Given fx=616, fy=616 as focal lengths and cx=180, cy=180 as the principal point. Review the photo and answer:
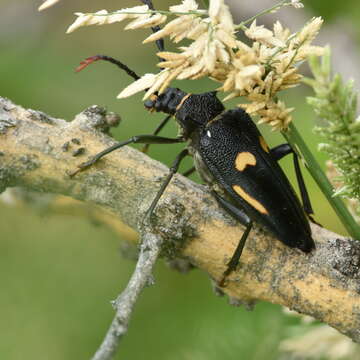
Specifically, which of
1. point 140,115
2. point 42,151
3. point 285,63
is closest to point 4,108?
point 42,151

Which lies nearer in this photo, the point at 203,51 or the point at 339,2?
the point at 203,51

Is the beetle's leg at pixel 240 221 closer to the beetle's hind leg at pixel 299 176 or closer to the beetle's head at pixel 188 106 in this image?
the beetle's hind leg at pixel 299 176

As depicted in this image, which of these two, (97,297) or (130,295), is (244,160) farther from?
(130,295)

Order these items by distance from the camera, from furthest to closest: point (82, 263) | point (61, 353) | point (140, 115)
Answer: point (140, 115) < point (82, 263) < point (61, 353)

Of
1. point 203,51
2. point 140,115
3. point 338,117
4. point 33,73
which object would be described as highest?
point 203,51

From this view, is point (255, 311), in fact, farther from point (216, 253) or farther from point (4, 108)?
point (4, 108)

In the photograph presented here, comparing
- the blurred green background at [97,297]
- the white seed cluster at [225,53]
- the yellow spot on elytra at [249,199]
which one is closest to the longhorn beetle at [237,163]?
the yellow spot on elytra at [249,199]
